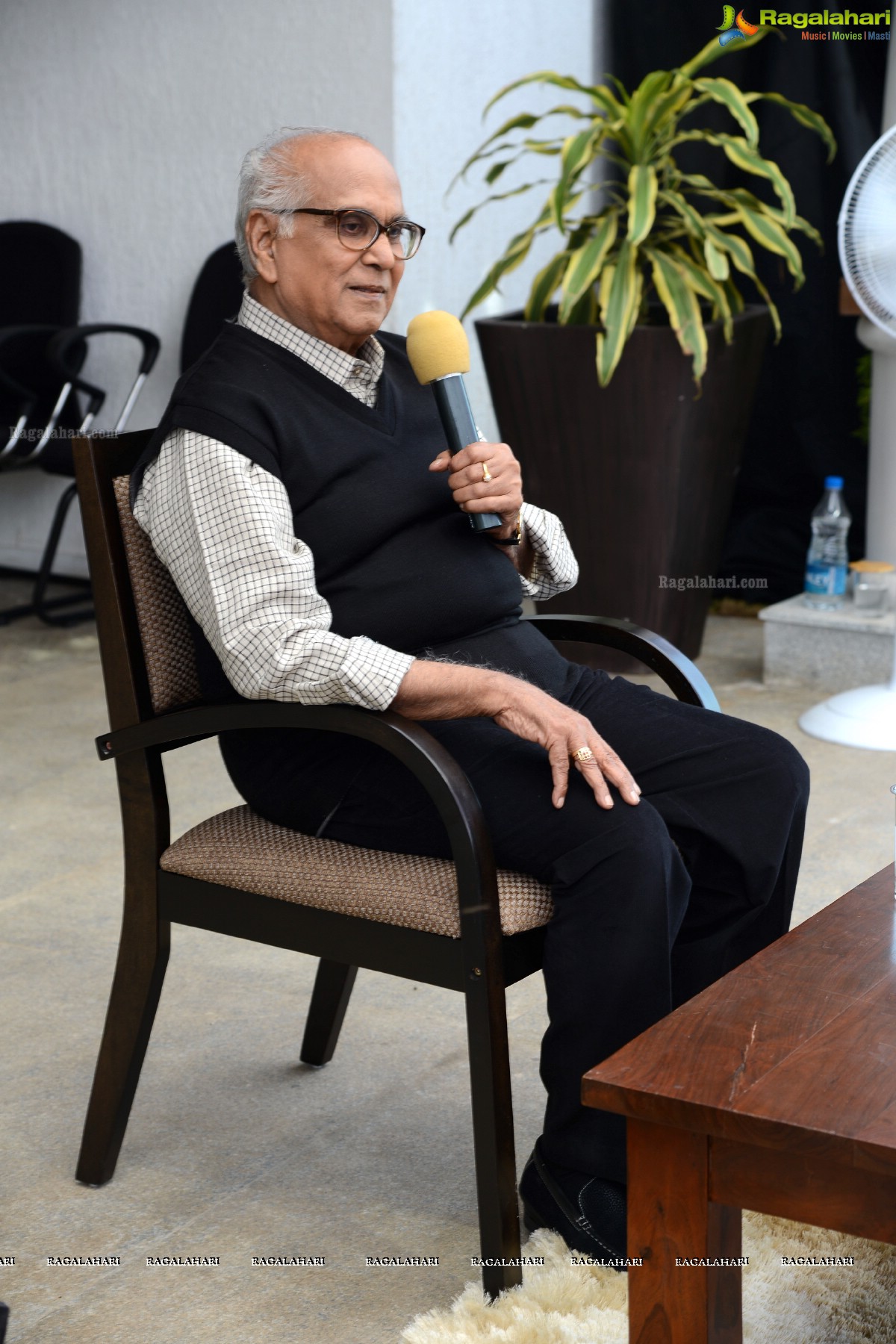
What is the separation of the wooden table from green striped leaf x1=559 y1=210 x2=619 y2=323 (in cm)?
249

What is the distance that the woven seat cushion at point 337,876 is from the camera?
57.6 inches

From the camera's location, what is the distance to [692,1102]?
1.07 m

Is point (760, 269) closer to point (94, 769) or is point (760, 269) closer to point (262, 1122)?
point (94, 769)

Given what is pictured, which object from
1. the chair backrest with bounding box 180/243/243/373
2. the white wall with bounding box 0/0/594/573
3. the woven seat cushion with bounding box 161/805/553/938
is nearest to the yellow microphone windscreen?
the woven seat cushion with bounding box 161/805/553/938

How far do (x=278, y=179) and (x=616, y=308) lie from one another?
1.89 m

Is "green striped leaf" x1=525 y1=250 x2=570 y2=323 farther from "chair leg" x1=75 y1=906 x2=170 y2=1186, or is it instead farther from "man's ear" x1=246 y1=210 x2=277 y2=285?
"chair leg" x1=75 y1=906 x2=170 y2=1186

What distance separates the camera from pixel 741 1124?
105cm

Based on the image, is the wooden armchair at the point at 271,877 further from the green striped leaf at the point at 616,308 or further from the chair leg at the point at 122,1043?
the green striped leaf at the point at 616,308

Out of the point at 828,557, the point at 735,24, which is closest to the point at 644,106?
the point at 735,24

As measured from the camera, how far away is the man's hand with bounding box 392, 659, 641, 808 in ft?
4.94

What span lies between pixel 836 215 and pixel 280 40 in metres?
1.70

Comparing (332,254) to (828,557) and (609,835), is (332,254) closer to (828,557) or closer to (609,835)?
(609,835)

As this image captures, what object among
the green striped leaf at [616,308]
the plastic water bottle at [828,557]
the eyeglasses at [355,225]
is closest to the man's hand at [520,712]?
the eyeglasses at [355,225]

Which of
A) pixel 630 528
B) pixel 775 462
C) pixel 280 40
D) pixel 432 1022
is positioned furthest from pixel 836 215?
pixel 432 1022
